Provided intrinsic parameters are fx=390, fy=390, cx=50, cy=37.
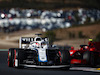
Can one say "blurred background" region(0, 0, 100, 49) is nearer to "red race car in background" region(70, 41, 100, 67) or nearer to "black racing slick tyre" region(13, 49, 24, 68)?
"red race car in background" region(70, 41, 100, 67)

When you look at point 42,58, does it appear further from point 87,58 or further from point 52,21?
point 52,21

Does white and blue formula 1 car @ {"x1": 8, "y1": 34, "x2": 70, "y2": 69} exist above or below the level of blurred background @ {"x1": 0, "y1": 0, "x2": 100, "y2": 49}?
below

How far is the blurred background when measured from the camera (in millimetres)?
82631

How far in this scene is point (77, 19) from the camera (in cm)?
13538

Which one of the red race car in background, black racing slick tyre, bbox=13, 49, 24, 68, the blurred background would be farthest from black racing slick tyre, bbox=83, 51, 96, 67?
the blurred background

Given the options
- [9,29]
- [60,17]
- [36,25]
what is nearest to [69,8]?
[60,17]

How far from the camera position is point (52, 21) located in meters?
134

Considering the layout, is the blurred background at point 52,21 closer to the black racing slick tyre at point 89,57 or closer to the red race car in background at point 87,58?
the red race car in background at point 87,58

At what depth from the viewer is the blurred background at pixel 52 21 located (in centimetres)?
8263

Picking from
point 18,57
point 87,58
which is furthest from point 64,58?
point 18,57

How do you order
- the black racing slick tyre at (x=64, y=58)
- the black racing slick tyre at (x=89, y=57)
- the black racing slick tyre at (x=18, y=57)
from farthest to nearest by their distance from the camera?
the black racing slick tyre at (x=89, y=57) → the black racing slick tyre at (x=18, y=57) → the black racing slick tyre at (x=64, y=58)

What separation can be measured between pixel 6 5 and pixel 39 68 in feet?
498

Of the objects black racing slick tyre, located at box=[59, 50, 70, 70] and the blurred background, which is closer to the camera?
black racing slick tyre, located at box=[59, 50, 70, 70]

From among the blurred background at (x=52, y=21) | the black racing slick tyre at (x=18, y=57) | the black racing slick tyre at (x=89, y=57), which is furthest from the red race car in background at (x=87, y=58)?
the blurred background at (x=52, y=21)
